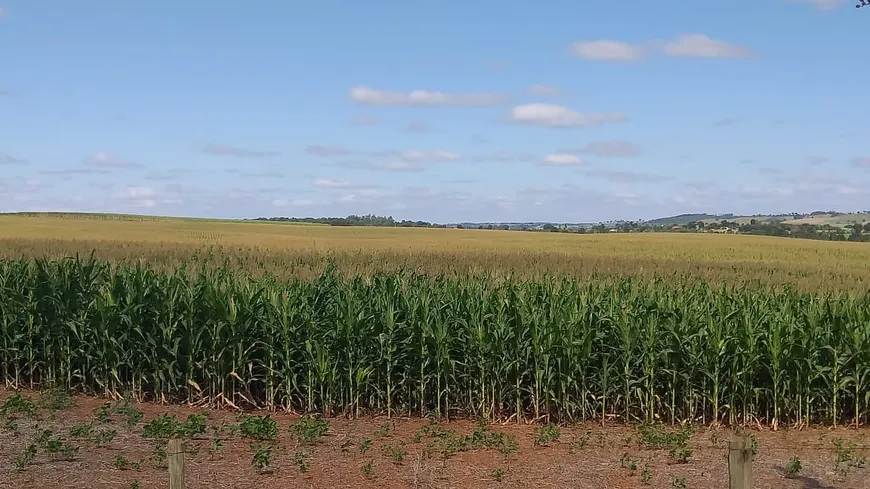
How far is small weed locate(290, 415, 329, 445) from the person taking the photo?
8758 millimetres

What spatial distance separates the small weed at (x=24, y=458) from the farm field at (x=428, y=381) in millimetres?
34

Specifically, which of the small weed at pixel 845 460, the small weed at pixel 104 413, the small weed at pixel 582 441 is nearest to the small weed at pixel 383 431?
the small weed at pixel 582 441

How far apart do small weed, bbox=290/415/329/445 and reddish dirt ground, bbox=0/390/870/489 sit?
74mm

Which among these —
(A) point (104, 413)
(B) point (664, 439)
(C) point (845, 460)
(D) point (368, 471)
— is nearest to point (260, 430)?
(D) point (368, 471)

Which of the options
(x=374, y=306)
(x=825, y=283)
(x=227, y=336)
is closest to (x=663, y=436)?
(x=374, y=306)

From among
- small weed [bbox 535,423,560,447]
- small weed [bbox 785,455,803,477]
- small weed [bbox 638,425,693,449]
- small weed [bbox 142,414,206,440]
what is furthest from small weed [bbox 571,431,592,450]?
small weed [bbox 142,414,206,440]

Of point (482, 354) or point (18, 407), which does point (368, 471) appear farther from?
point (18, 407)

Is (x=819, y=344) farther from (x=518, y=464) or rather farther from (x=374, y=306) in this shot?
(x=374, y=306)

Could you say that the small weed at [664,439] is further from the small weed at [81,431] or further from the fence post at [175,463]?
the small weed at [81,431]

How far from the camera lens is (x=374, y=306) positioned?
11344 millimetres

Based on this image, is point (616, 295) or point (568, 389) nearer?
point (568, 389)

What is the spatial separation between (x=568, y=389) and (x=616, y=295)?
2.36 m

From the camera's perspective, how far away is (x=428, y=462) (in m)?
7.98

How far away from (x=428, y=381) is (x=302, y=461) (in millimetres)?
3040
